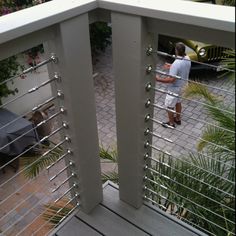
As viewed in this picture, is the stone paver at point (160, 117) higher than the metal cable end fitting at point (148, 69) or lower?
lower

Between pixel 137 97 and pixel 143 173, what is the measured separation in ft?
1.97

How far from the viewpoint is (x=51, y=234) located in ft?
7.29

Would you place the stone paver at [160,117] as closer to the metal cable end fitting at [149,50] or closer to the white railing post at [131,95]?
the white railing post at [131,95]

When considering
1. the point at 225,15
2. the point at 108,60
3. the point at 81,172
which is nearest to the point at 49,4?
the point at 225,15

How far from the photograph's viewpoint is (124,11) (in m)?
1.54

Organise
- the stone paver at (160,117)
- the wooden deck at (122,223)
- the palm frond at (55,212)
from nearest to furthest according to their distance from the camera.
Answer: the wooden deck at (122,223) < the palm frond at (55,212) < the stone paver at (160,117)

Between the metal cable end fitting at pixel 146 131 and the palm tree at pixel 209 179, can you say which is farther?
→ the metal cable end fitting at pixel 146 131

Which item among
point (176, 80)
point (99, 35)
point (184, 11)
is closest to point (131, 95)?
point (184, 11)

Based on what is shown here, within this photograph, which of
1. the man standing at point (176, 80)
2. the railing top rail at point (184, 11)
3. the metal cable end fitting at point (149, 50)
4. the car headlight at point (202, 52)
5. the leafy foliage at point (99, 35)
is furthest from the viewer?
the leafy foliage at point (99, 35)

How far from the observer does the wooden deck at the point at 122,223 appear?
2.20 meters

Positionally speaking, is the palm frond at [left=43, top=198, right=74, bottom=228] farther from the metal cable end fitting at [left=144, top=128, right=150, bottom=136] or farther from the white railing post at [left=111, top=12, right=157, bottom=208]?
the metal cable end fitting at [left=144, top=128, right=150, bottom=136]

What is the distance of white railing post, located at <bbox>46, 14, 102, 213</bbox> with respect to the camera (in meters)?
1.63

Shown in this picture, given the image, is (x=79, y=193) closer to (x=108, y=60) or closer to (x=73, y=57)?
(x=73, y=57)

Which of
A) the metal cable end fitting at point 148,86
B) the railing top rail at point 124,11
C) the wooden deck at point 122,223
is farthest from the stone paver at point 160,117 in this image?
the railing top rail at point 124,11
